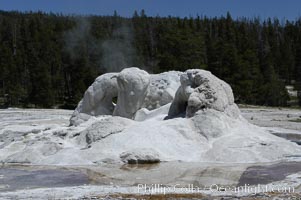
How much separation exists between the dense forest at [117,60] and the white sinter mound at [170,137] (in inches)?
1163

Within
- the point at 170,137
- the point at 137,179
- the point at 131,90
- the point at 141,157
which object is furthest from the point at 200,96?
the point at 137,179

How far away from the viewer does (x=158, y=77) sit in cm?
1911

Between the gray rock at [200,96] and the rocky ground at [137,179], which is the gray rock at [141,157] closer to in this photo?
the rocky ground at [137,179]

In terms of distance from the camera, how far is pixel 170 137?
570 inches

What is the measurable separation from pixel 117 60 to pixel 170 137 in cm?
4323

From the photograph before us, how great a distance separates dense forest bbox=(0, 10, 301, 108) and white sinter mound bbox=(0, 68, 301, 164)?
2955cm

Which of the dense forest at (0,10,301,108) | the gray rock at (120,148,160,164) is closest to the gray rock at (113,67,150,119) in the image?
the gray rock at (120,148,160,164)

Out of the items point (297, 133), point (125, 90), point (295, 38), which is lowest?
point (297, 133)

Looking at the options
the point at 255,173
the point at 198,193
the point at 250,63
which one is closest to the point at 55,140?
the point at 255,173

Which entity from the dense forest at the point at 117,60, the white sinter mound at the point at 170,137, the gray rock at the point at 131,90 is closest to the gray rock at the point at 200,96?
the white sinter mound at the point at 170,137

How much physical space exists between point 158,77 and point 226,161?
21.5 ft

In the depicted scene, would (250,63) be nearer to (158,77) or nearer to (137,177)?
(158,77)

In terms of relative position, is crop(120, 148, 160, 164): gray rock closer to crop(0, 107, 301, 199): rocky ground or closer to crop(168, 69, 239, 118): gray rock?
crop(0, 107, 301, 199): rocky ground

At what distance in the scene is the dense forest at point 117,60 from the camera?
48.0 m
